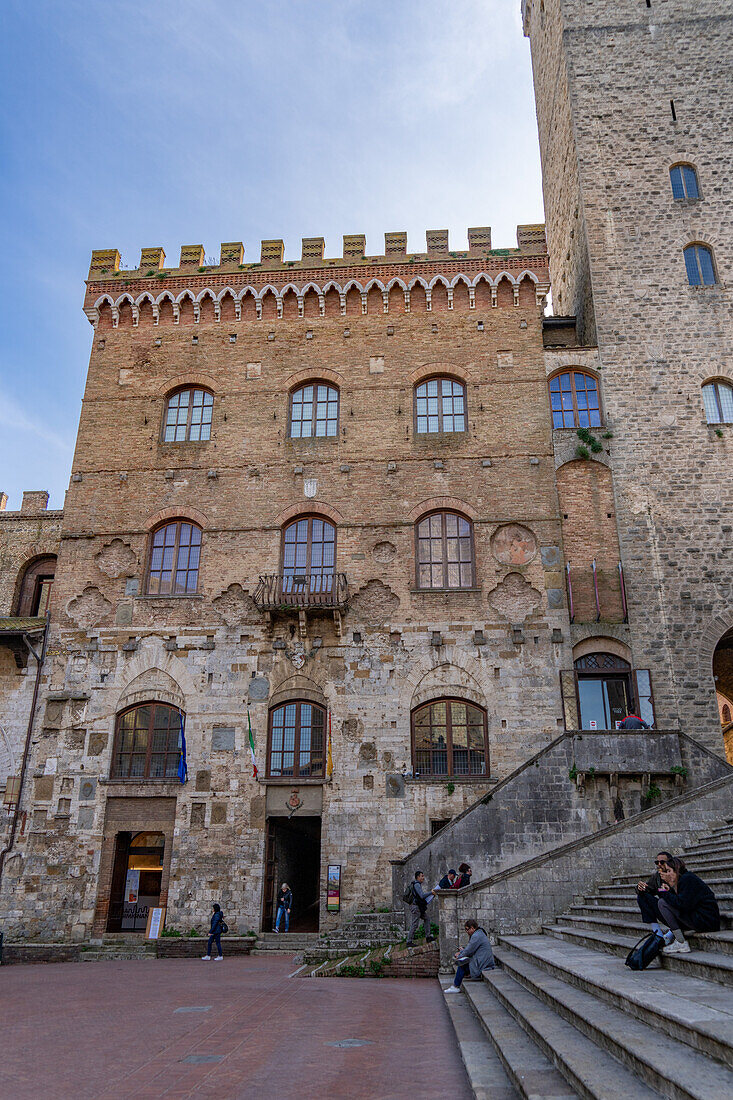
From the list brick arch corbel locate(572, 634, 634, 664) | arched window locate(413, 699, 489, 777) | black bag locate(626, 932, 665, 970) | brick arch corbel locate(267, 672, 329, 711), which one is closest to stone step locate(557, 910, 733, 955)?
black bag locate(626, 932, 665, 970)

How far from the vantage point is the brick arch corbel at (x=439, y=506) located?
71.1 feet

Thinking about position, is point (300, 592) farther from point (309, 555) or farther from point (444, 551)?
point (444, 551)

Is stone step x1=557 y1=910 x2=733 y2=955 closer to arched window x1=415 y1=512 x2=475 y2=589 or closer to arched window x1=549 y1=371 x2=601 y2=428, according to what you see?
arched window x1=415 y1=512 x2=475 y2=589

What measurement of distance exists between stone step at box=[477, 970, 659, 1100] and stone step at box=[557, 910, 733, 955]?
5.03 feet

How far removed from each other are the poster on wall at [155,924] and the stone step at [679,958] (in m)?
11.1

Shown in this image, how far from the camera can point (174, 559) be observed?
22.2 metres

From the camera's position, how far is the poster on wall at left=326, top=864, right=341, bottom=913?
60.6ft

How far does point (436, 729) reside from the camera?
1989cm

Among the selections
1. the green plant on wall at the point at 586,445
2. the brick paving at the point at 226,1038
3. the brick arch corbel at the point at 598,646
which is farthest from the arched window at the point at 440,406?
the brick paving at the point at 226,1038

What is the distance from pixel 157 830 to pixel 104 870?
154 centimetres

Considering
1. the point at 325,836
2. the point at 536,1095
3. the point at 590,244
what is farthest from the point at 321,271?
the point at 536,1095

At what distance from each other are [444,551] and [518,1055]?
49.8 ft

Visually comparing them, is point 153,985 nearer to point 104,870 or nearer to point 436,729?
point 104,870

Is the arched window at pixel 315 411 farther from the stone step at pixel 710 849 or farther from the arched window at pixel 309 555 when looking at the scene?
the stone step at pixel 710 849
